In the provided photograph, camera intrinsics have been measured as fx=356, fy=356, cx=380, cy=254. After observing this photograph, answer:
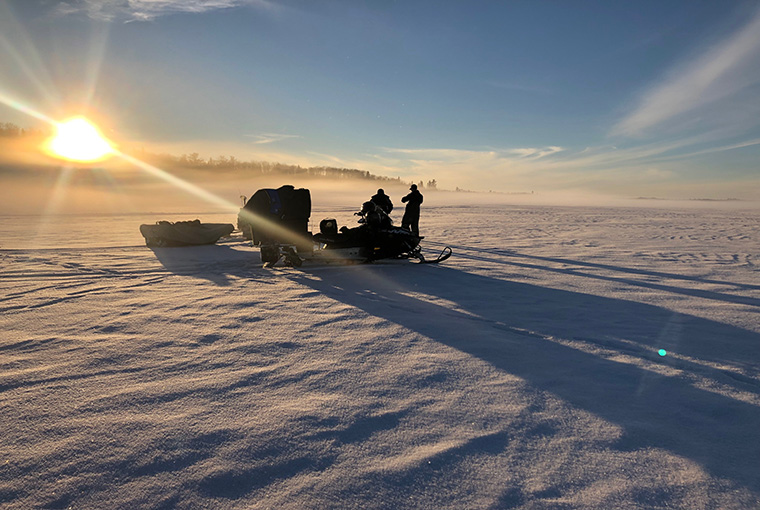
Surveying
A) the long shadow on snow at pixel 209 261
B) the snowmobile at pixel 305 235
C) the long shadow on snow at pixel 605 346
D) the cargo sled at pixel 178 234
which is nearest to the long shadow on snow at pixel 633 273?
the long shadow on snow at pixel 605 346

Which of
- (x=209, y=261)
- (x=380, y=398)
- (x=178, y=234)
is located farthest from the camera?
(x=178, y=234)

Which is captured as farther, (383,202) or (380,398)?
(383,202)

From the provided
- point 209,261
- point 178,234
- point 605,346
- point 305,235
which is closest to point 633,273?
point 605,346

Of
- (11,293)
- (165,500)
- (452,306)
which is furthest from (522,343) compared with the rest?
(11,293)

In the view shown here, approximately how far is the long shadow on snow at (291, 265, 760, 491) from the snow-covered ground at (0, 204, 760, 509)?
0.02 meters

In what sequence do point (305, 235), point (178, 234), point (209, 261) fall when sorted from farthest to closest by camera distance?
1. point (178, 234)
2. point (209, 261)
3. point (305, 235)

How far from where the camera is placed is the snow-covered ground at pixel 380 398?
1.85 meters

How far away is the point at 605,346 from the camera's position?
364 centimetres

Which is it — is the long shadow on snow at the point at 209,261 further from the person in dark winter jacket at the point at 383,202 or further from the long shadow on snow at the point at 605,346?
the person in dark winter jacket at the point at 383,202

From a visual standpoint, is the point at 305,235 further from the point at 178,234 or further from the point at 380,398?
the point at 380,398

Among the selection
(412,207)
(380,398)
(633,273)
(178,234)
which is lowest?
(380,398)

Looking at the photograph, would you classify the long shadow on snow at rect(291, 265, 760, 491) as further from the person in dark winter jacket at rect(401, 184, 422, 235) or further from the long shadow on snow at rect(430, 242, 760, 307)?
the person in dark winter jacket at rect(401, 184, 422, 235)

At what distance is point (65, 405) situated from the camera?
256cm

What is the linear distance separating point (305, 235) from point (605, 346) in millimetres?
5798
